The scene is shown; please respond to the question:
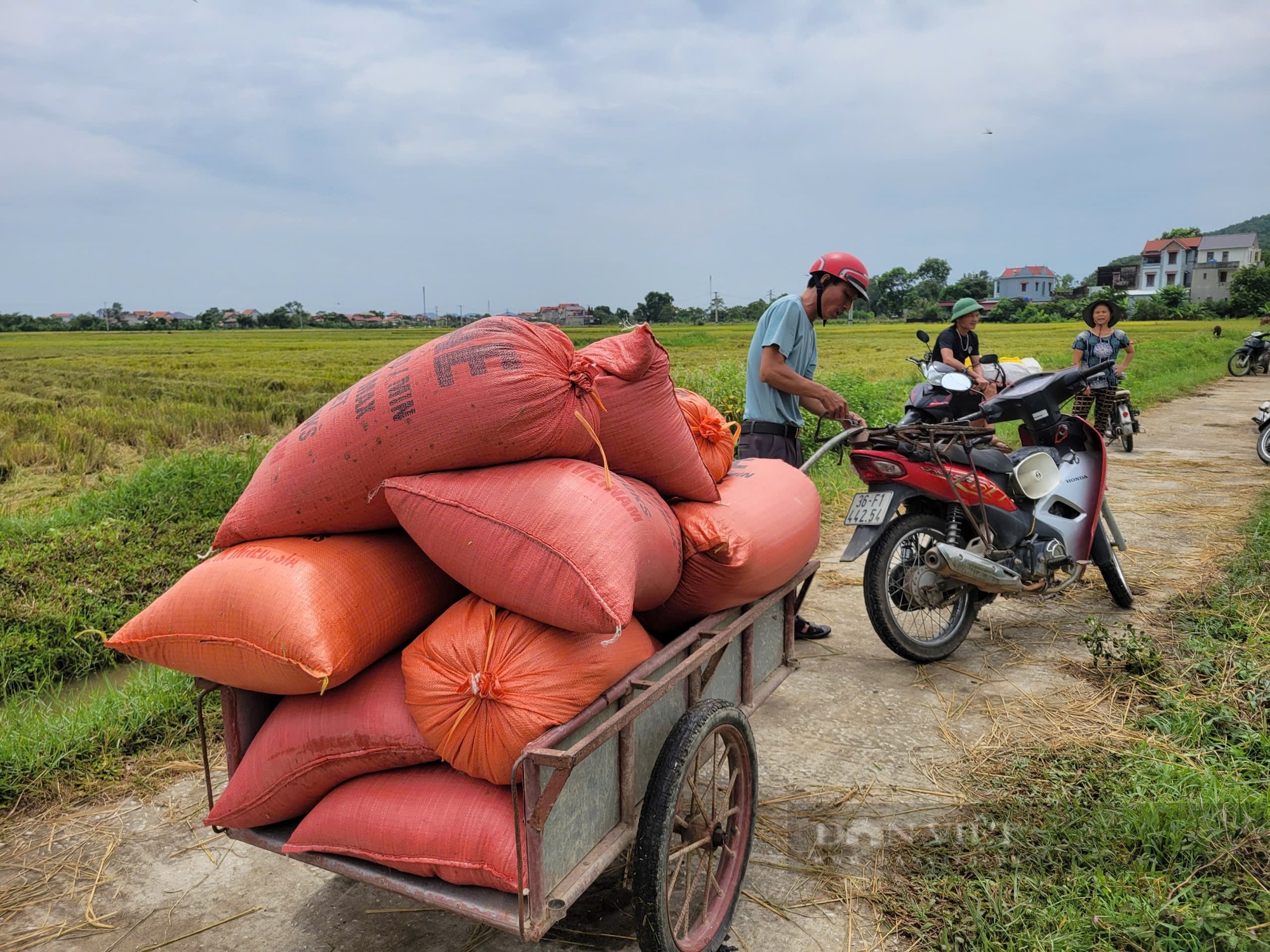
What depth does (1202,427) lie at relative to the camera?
10.5 meters

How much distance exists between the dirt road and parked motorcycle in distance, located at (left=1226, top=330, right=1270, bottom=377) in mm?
16141

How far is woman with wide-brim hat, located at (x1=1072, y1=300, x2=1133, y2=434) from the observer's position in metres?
7.93

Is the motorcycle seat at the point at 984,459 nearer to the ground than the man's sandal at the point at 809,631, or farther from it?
farther from it

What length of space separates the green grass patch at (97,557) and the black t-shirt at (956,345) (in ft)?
17.9

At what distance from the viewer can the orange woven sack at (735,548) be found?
2172 mm

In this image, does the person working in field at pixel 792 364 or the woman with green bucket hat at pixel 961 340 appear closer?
the person working in field at pixel 792 364

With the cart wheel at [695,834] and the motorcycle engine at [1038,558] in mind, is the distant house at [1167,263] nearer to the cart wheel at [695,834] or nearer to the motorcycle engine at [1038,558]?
the motorcycle engine at [1038,558]

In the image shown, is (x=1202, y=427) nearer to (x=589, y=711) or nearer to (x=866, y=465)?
(x=866, y=465)

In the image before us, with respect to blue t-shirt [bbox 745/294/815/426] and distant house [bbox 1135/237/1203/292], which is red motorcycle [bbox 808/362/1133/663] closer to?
blue t-shirt [bbox 745/294/815/426]

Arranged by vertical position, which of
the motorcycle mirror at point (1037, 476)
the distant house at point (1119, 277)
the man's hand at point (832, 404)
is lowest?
the motorcycle mirror at point (1037, 476)

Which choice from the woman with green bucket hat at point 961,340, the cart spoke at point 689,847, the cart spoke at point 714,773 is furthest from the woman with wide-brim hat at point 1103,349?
the cart spoke at point 689,847

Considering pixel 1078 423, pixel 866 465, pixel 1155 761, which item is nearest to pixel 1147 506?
pixel 1078 423

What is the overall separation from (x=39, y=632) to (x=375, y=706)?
4125 mm

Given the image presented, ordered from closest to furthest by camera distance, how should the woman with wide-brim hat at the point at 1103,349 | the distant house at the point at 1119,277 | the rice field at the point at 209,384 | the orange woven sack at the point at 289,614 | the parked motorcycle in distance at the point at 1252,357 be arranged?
the orange woven sack at the point at 289,614, the woman with wide-brim hat at the point at 1103,349, the rice field at the point at 209,384, the parked motorcycle in distance at the point at 1252,357, the distant house at the point at 1119,277
